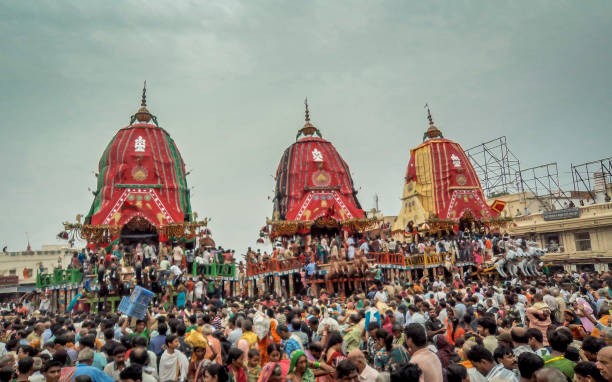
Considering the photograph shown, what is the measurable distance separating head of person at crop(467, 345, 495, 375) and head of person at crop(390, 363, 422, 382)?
103 centimetres

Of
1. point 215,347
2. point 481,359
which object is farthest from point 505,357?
point 215,347

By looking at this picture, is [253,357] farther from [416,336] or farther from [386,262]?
[386,262]

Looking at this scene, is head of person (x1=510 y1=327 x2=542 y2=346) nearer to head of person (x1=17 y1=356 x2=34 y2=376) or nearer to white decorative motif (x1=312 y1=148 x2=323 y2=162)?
head of person (x1=17 y1=356 x2=34 y2=376)

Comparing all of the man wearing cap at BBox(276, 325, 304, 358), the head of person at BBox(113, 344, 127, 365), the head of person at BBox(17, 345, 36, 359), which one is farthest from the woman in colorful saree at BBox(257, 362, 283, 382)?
the head of person at BBox(17, 345, 36, 359)

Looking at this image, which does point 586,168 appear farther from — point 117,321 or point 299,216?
point 117,321

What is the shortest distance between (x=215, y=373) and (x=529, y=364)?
3029mm

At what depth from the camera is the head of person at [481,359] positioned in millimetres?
4168

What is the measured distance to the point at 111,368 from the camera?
204 inches

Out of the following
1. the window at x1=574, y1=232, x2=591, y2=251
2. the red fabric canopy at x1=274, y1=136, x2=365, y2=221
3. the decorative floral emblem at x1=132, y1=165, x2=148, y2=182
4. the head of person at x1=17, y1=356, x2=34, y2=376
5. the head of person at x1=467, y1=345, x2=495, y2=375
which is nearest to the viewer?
the head of person at x1=467, y1=345, x2=495, y2=375

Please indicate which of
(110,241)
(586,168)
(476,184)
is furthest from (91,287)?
(586,168)

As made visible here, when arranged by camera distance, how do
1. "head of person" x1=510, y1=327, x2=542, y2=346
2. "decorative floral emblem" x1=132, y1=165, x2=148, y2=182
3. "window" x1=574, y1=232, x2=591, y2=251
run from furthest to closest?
1. "window" x1=574, y1=232, x2=591, y2=251
2. "decorative floral emblem" x1=132, y1=165, x2=148, y2=182
3. "head of person" x1=510, y1=327, x2=542, y2=346

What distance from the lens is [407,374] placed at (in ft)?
11.4

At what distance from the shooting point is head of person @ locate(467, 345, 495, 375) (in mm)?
4168

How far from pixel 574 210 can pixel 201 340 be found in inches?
1272
